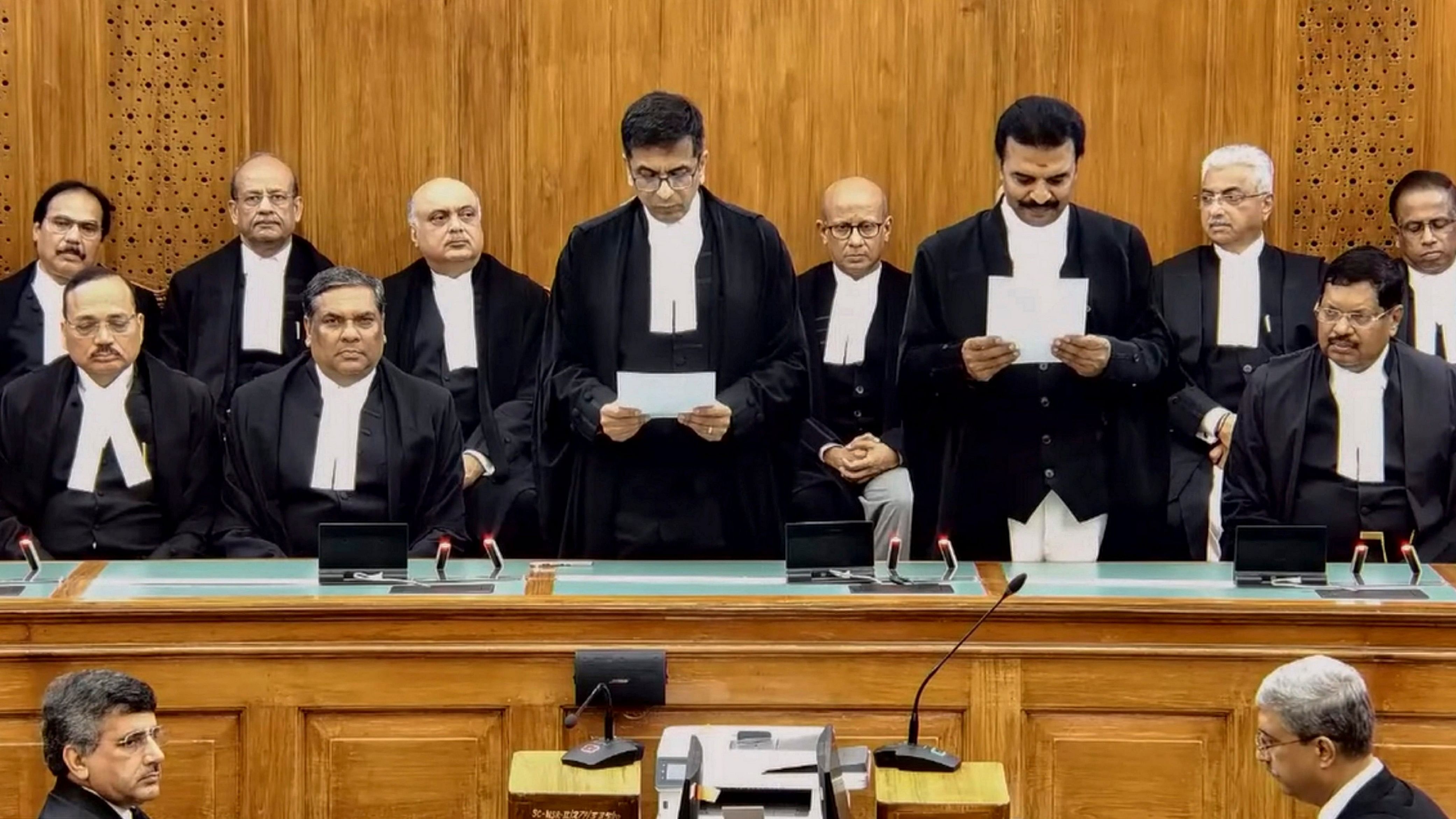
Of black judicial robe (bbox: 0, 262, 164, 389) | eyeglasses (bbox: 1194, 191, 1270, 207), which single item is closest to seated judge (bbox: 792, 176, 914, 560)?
eyeglasses (bbox: 1194, 191, 1270, 207)

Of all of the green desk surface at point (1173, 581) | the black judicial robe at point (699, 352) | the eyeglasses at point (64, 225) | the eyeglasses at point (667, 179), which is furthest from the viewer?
the eyeglasses at point (64, 225)

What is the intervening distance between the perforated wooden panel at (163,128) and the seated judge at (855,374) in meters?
2.09

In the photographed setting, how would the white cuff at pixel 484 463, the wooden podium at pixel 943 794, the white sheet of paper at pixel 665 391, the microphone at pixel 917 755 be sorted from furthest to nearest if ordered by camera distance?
the white cuff at pixel 484 463
the white sheet of paper at pixel 665 391
the microphone at pixel 917 755
the wooden podium at pixel 943 794

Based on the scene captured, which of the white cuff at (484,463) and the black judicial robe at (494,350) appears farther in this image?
the black judicial robe at (494,350)

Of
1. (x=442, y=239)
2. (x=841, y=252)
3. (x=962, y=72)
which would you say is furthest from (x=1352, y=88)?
(x=442, y=239)

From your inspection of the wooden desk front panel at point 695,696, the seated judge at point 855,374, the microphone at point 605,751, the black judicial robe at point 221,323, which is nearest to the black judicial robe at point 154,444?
the black judicial robe at point 221,323

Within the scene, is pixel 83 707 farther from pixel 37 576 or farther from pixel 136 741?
pixel 37 576

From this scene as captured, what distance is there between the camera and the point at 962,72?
277 inches

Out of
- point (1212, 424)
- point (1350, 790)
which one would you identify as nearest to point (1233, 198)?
point (1212, 424)

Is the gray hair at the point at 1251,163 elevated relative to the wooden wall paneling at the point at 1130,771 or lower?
elevated

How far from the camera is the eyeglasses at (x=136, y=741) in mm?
3785

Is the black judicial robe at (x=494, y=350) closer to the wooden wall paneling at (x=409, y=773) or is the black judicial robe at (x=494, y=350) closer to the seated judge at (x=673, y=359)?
the seated judge at (x=673, y=359)

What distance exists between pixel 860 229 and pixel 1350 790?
310cm

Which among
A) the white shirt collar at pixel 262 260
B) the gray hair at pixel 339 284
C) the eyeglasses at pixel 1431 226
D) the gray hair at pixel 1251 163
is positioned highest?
the gray hair at pixel 1251 163
